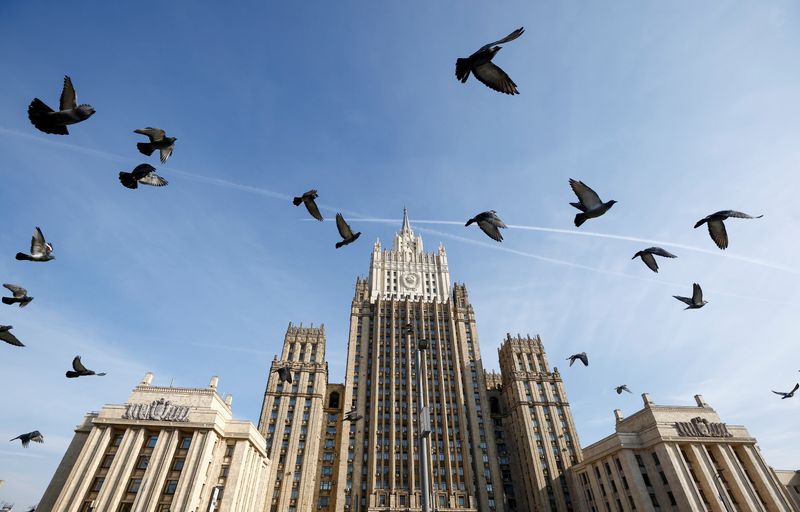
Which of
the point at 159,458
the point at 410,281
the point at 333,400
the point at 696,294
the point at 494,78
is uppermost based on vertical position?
the point at 410,281

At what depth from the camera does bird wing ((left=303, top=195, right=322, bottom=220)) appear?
47.1 feet

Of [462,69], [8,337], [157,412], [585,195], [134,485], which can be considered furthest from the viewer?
[157,412]

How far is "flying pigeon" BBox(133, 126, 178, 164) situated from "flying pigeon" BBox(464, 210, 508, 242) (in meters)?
10.4

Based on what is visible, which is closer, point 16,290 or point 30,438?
point 16,290

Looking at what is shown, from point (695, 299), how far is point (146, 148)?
66.1ft

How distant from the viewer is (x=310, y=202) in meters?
14.5

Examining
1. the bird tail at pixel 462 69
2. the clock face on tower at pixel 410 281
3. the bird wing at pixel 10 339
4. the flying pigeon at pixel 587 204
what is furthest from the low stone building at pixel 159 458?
the clock face on tower at pixel 410 281

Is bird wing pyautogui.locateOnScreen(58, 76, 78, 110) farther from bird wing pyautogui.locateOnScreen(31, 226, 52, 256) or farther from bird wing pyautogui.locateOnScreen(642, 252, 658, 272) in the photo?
bird wing pyautogui.locateOnScreen(642, 252, 658, 272)

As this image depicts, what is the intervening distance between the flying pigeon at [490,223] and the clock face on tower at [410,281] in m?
93.6

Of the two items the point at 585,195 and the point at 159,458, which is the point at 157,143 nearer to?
the point at 585,195

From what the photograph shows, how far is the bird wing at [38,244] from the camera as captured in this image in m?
13.5

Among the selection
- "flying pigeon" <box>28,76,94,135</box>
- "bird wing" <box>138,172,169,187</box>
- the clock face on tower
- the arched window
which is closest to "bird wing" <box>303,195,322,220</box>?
"bird wing" <box>138,172,169,187</box>

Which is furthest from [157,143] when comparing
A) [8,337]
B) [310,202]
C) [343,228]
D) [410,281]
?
[410,281]

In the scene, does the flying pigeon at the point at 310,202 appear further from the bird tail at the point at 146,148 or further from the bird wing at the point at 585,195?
the bird wing at the point at 585,195
